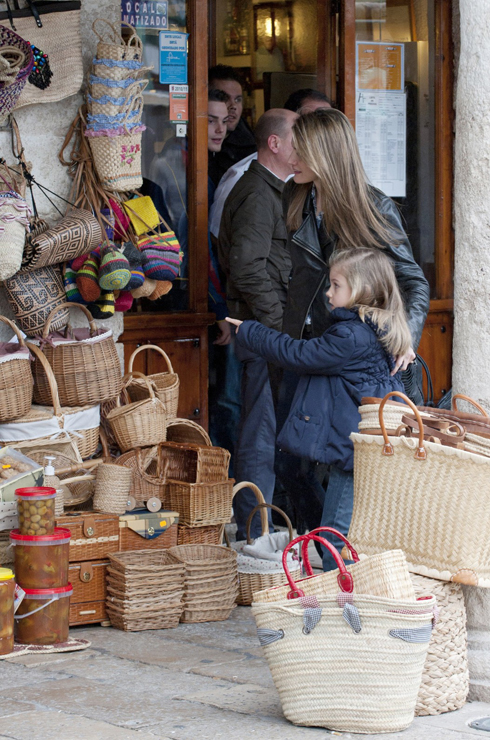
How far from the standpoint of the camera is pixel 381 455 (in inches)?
144

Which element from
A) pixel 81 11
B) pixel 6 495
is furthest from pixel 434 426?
pixel 81 11

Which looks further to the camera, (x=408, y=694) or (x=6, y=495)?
(x=6, y=495)

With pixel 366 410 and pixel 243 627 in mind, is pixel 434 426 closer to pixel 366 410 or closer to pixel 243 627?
pixel 366 410

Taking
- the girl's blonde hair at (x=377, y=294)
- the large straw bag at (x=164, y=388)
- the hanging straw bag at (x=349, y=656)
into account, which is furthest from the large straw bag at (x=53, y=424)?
the hanging straw bag at (x=349, y=656)

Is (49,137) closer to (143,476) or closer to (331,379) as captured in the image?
(143,476)

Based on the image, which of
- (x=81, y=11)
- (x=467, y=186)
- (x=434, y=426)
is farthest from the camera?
(x=81, y=11)

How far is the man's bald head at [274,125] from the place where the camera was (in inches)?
235

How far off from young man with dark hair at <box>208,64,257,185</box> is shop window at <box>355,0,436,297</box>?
0.71m

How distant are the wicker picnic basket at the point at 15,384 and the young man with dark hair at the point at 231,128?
237 cm

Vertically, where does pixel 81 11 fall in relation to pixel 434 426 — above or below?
above

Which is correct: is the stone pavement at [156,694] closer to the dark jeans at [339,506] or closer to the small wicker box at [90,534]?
the small wicker box at [90,534]

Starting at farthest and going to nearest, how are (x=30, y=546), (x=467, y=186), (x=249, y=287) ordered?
(x=249, y=287), (x=30, y=546), (x=467, y=186)

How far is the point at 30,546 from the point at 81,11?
8.59 ft

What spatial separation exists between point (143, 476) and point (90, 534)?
1.38 ft
